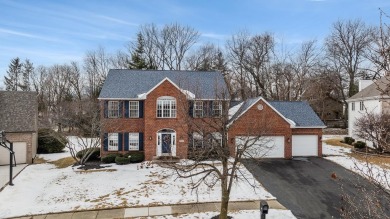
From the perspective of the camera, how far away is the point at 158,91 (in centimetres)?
2367

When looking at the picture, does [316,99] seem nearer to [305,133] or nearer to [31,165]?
[305,133]

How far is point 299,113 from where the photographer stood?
26.6m

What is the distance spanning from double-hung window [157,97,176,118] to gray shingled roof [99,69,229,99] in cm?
151

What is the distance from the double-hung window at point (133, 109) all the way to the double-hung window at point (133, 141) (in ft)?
5.18

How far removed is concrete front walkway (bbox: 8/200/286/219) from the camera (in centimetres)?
1293

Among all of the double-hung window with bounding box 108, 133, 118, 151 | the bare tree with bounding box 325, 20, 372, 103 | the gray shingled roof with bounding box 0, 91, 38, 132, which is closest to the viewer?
the gray shingled roof with bounding box 0, 91, 38, 132

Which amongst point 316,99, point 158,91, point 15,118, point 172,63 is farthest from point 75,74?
point 316,99

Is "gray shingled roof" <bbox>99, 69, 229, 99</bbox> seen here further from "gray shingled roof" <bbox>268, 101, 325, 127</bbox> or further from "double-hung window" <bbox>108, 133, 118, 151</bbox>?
"gray shingled roof" <bbox>268, 101, 325, 127</bbox>

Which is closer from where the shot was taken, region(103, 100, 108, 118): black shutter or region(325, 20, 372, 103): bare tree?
region(103, 100, 108, 118): black shutter

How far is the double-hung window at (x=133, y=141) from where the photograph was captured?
24.4m

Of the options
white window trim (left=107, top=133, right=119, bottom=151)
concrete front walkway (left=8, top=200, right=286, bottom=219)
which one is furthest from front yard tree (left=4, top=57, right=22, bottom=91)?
concrete front walkway (left=8, top=200, right=286, bottom=219)

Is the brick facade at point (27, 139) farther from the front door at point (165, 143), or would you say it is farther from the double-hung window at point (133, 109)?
the front door at point (165, 143)

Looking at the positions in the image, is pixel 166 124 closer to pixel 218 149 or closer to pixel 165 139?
pixel 165 139

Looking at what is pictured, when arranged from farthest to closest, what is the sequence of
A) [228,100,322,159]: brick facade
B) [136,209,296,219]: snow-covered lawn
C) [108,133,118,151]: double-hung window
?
[108,133,118,151]: double-hung window, [228,100,322,159]: brick facade, [136,209,296,219]: snow-covered lawn
